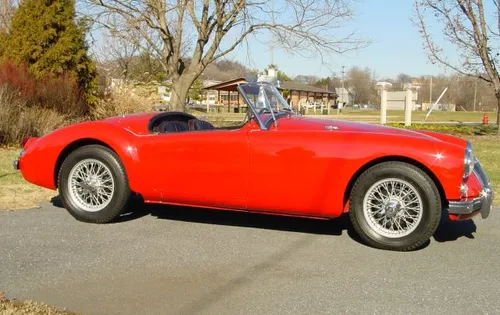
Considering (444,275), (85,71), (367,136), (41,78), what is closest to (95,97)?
(85,71)

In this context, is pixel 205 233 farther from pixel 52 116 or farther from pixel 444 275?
pixel 52 116

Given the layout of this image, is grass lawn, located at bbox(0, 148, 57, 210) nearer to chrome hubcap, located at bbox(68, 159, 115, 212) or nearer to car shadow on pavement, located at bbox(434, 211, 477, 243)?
chrome hubcap, located at bbox(68, 159, 115, 212)

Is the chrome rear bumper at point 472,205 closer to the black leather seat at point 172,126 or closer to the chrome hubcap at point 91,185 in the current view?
the black leather seat at point 172,126

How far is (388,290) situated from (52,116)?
11.0m

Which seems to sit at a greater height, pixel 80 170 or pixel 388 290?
pixel 80 170

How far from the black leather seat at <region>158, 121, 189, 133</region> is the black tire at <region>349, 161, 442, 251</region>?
204cm

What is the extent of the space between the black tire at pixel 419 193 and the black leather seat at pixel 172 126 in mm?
2042

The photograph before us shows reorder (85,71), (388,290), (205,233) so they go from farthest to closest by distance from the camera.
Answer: (85,71)
(205,233)
(388,290)

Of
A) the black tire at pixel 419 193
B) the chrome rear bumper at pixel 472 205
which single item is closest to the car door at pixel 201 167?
the black tire at pixel 419 193

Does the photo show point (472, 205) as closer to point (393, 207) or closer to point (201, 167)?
point (393, 207)

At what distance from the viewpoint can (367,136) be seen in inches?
175

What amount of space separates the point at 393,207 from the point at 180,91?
1139cm

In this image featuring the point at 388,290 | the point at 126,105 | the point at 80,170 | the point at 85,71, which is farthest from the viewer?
the point at 126,105

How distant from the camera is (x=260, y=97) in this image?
5.01 metres
